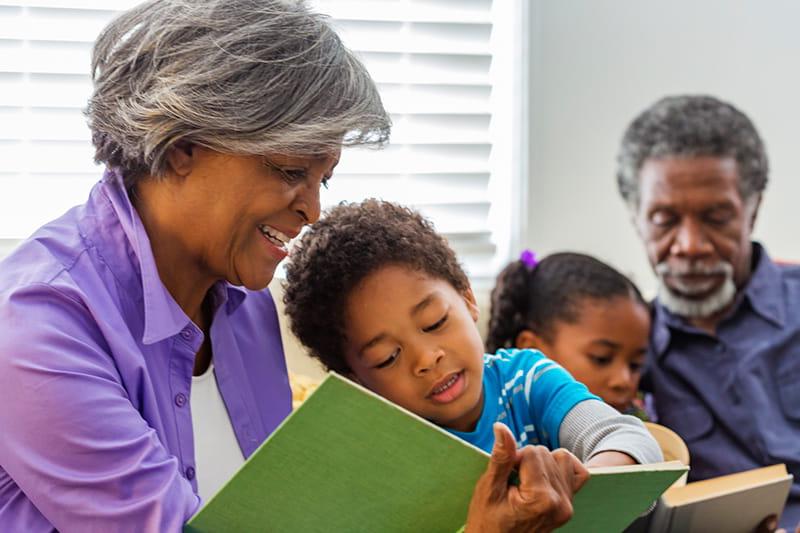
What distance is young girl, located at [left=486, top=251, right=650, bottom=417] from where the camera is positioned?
2.20 meters

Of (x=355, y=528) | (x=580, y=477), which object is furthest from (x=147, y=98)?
(x=580, y=477)

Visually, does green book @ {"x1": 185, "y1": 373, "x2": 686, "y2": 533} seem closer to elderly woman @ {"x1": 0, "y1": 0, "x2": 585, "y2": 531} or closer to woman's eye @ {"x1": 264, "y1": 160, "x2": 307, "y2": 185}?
elderly woman @ {"x1": 0, "y1": 0, "x2": 585, "y2": 531}

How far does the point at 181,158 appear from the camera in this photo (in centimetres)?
138

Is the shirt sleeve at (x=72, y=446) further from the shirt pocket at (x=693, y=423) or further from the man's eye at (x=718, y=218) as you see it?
the man's eye at (x=718, y=218)

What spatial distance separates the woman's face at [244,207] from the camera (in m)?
1.38

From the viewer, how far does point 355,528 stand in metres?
1.19

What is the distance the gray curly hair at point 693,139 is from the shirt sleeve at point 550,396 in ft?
3.79

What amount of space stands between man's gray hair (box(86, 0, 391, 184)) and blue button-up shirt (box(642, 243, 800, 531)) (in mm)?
1343

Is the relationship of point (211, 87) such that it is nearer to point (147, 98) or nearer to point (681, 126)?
point (147, 98)

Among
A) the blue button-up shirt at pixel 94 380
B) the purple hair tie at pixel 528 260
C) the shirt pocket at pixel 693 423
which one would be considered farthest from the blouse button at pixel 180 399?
the shirt pocket at pixel 693 423

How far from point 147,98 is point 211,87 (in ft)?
0.30

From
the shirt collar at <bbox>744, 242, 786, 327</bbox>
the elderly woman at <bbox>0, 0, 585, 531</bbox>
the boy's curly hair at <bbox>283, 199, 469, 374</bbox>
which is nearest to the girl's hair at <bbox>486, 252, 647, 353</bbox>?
the shirt collar at <bbox>744, 242, 786, 327</bbox>

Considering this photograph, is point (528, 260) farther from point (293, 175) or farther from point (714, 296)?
point (293, 175)

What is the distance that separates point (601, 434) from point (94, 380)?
0.64 metres
